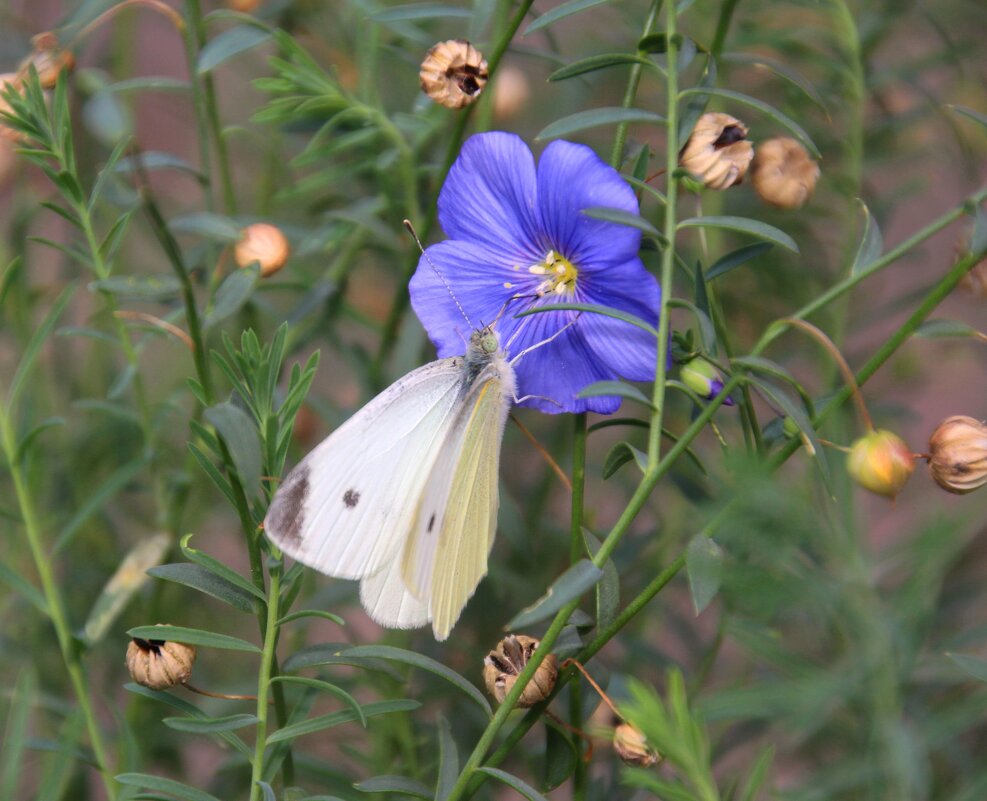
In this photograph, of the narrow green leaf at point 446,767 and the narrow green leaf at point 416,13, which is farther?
the narrow green leaf at point 416,13

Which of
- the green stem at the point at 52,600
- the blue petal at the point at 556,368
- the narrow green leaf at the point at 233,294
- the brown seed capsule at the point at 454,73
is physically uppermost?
the brown seed capsule at the point at 454,73

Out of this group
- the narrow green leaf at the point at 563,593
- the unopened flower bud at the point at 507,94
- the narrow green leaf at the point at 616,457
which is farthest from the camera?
the unopened flower bud at the point at 507,94

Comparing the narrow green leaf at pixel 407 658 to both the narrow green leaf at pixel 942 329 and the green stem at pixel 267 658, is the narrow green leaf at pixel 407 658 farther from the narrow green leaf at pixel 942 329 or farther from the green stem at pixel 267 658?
the narrow green leaf at pixel 942 329

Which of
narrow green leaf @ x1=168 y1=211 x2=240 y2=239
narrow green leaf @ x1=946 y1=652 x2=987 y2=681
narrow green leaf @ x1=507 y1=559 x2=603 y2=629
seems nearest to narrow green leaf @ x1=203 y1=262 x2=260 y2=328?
narrow green leaf @ x1=168 y1=211 x2=240 y2=239

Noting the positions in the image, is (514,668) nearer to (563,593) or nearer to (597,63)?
(563,593)

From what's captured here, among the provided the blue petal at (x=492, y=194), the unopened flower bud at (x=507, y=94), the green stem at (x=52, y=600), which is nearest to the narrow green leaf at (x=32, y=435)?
the green stem at (x=52, y=600)

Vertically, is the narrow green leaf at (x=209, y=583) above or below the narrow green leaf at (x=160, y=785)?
above

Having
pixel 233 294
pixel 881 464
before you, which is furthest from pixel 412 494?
pixel 881 464

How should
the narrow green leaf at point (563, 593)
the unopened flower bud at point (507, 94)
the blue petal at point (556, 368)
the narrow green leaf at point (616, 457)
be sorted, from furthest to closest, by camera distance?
the unopened flower bud at point (507, 94)
the blue petal at point (556, 368)
the narrow green leaf at point (616, 457)
the narrow green leaf at point (563, 593)

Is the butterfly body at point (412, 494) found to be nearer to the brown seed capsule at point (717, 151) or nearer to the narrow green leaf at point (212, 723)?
the narrow green leaf at point (212, 723)

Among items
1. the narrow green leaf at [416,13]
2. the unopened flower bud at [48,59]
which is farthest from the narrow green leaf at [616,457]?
the unopened flower bud at [48,59]
